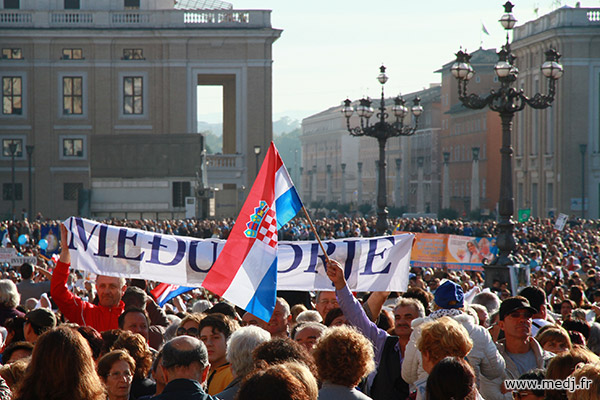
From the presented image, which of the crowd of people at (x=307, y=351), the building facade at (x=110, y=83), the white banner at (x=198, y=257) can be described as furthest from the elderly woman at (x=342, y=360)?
the building facade at (x=110, y=83)

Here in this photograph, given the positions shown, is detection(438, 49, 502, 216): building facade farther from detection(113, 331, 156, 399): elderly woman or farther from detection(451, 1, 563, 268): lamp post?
detection(113, 331, 156, 399): elderly woman

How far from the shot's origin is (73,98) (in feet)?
197

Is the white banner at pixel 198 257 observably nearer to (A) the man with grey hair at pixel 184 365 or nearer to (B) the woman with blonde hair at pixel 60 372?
(A) the man with grey hair at pixel 184 365

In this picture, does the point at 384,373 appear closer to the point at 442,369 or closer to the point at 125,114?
the point at 442,369

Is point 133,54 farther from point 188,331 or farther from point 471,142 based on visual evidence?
point 188,331

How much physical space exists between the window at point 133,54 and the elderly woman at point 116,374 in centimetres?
5535

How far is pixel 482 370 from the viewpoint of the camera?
21.1 ft

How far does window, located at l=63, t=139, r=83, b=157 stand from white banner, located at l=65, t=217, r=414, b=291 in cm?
5154

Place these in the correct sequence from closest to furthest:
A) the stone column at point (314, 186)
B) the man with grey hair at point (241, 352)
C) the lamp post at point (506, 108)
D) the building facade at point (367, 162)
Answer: the man with grey hair at point (241, 352)
the lamp post at point (506, 108)
the building facade at point (367, 162)
the stone column at point (314, 186)

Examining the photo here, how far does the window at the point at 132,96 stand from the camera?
59778 mm

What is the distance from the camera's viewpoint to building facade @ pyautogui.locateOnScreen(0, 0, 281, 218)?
5897 cm

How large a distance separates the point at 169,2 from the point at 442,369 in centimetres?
6285

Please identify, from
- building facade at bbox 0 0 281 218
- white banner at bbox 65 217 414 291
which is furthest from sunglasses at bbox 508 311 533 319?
building facade at bbox 0 0 281 218

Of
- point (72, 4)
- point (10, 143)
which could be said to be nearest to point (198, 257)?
point (10, 143)
